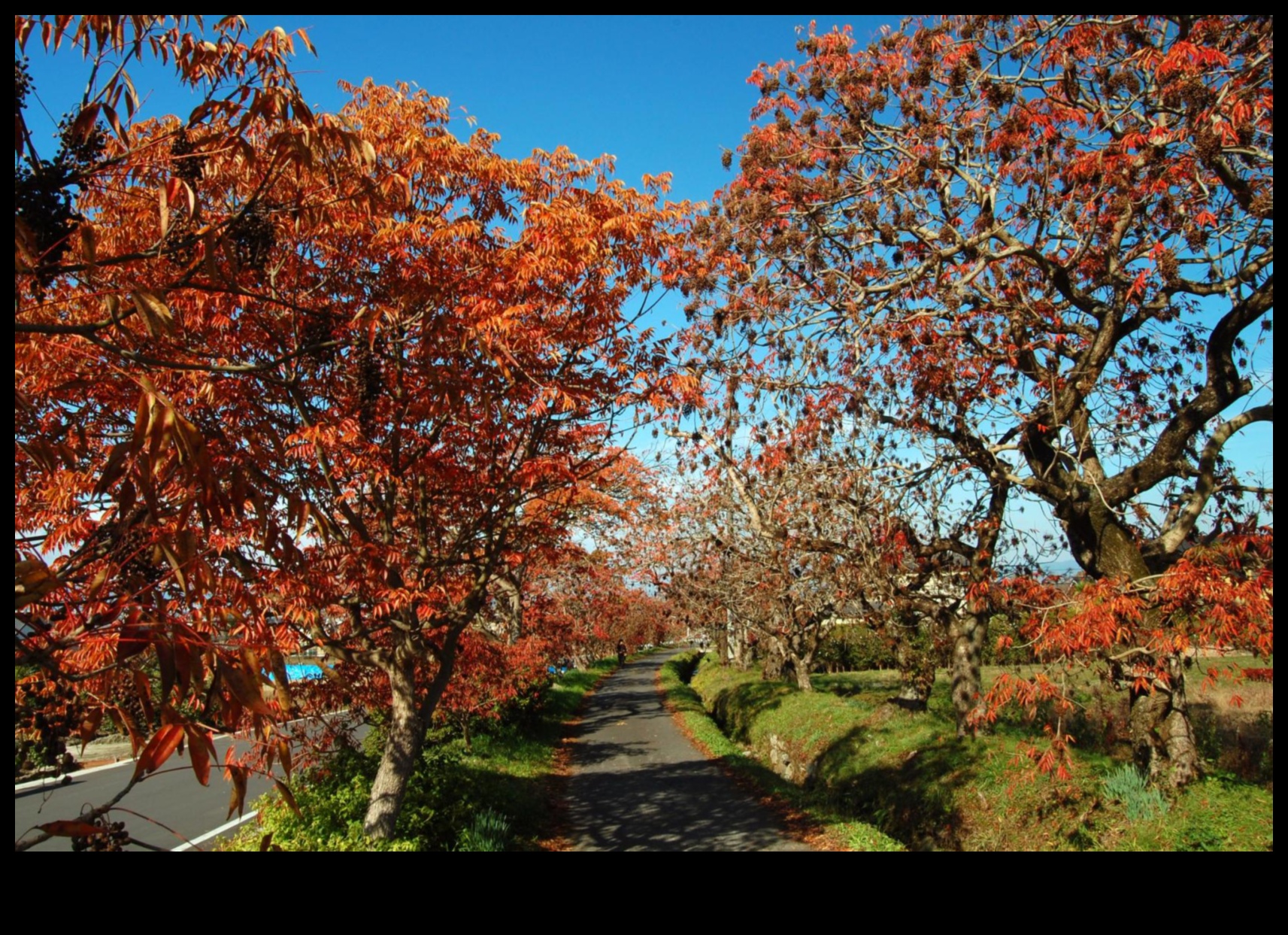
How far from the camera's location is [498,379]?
6.51m

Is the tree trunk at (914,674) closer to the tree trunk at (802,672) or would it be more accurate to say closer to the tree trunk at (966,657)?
the tree trunk at (966,657)

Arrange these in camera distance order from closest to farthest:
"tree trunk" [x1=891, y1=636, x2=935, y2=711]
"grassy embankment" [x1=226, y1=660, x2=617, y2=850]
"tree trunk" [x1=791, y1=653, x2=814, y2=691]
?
"grassy embankment" [x1=226, y1=660, x2=617, y2=850] < "tree trunk" [x1=891, y1=636, x2=935, y2=711] < "tree trunk" [x1=791, y1=653, x2=814, y2=691]

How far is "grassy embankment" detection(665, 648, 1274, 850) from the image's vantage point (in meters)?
7.74

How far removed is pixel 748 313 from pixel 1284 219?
678 centimetres

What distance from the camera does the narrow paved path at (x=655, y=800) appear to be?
411 inches

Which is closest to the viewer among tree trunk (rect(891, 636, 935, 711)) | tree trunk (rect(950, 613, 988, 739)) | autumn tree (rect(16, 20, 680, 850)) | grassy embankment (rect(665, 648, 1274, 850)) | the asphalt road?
autumn tree (rect(16, 20, 680, 850))

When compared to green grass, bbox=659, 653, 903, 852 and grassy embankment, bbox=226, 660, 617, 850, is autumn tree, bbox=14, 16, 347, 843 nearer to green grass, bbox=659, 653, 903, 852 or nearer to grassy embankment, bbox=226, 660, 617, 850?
grassy embankment, bbox=226, 660, 617, 850

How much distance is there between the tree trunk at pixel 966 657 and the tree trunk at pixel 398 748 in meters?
8.54

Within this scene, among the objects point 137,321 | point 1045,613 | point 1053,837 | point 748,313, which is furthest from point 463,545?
point 1053,837

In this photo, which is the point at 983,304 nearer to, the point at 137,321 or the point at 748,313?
the point at 748,313

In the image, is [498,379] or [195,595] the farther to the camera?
[498,379]

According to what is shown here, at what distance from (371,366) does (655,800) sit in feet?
31.8

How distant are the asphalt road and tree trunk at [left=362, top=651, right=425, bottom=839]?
9.84 ft

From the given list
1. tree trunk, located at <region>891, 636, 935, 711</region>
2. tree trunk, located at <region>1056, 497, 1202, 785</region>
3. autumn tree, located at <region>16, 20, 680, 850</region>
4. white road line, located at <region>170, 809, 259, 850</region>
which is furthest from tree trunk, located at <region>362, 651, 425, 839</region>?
tree trunk, located at <region>891, 636, 935, 711</region>
